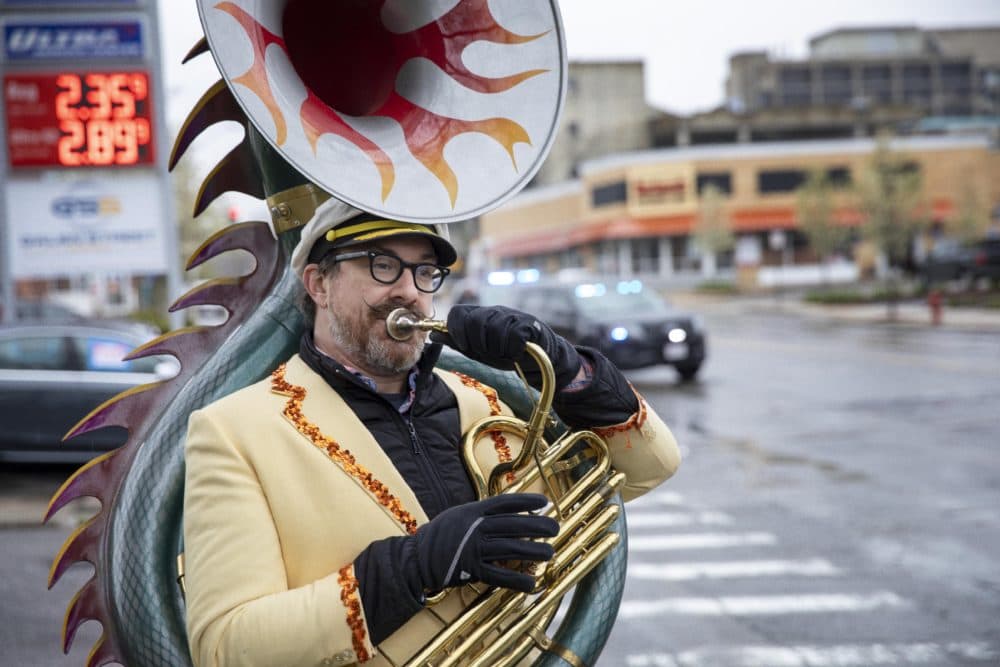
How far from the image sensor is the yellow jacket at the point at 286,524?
6.40ft

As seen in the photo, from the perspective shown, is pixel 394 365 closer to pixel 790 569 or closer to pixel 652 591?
pixel 652 591

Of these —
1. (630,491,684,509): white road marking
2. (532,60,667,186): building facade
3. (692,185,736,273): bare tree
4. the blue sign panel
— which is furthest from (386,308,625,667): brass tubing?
(532,60,667,186): building facade

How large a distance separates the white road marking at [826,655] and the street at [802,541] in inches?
0.5

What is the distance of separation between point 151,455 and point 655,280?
54383 mm

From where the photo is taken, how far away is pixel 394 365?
2.24m

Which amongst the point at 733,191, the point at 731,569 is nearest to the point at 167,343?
the point at 731,569

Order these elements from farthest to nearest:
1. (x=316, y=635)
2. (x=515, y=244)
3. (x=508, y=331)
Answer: (x=515, y=244)
(x=508, y=331)
(x=316, y=635)

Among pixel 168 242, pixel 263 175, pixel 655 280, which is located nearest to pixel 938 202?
pixel 655 280

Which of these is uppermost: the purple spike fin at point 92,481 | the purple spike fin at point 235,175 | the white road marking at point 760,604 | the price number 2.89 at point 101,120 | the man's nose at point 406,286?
the price number 2.89 at point 101,120

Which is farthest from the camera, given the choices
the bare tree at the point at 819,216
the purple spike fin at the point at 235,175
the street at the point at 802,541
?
the bare tree at the point at 819,216

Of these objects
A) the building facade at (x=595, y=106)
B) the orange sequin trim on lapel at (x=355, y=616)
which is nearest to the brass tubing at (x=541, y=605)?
the orange sequin trim on lapel at (x=355, y=616)

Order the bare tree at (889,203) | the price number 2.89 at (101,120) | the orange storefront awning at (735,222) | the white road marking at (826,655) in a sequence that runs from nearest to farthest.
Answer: the white road marking at (826,655) → the price number 2.89 at (101,120) → the bare tree at (889,203) → the orange storefront awning at (735,222)

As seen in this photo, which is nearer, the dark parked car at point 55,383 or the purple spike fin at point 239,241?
the purple spike fin at point 239,241

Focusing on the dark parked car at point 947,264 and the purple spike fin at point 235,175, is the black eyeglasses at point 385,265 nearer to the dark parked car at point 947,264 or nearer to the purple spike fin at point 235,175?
the purple spike fin at point 235,175
